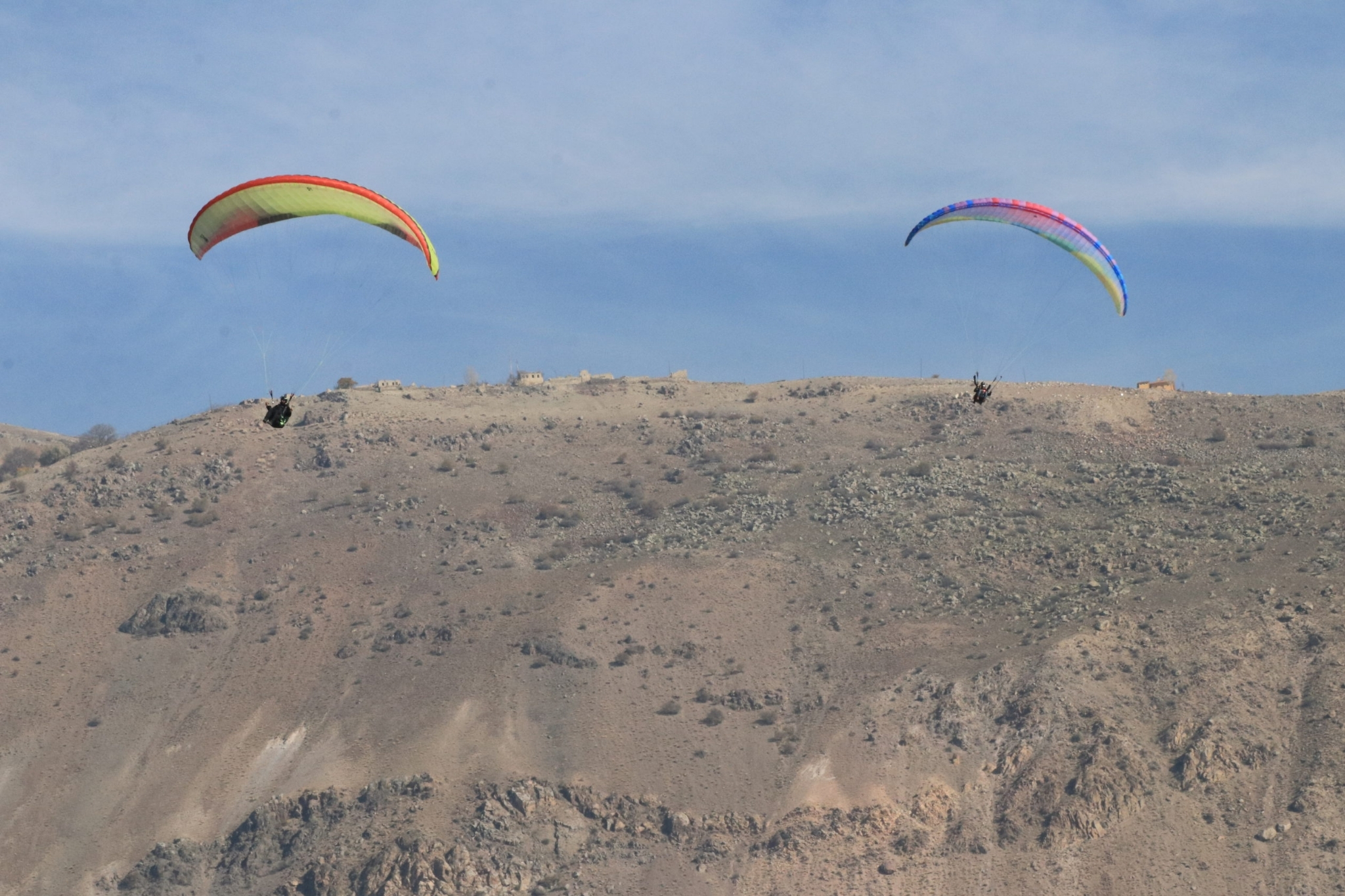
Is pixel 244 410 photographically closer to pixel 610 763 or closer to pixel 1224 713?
pixel 610 763

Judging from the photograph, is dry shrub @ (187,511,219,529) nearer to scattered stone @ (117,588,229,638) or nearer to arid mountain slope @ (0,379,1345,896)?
arid mountain slope @ (0,379,1345,896)

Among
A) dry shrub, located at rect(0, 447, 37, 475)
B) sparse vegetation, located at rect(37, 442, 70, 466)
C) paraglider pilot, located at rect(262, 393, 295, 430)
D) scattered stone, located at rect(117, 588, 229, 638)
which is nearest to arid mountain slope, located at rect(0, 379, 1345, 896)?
scattered stone, located at rect(117, 588, 229, 638)

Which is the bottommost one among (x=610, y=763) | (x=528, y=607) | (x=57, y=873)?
(x=57, y=873)

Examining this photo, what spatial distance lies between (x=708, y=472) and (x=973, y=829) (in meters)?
41.2

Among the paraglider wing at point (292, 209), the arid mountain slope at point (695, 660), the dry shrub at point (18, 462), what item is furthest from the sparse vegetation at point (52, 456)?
the paraglider wing at point (292, 209)

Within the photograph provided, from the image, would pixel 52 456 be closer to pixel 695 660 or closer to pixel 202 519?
pixel 202 519

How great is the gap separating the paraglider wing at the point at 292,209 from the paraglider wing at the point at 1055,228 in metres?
19.6

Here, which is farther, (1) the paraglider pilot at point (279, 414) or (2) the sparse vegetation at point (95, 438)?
(2) the sparse vegetation at point (95, 438)

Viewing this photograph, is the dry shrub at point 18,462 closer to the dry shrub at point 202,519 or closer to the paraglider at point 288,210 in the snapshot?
the dry shrub at point 202,519

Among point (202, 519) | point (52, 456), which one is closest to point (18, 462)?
point (52, 456)

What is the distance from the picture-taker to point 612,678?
79125 mm

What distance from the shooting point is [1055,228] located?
61.5 metres

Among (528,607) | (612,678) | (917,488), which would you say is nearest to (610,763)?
(612,678)

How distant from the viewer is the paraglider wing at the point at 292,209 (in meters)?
51.5
